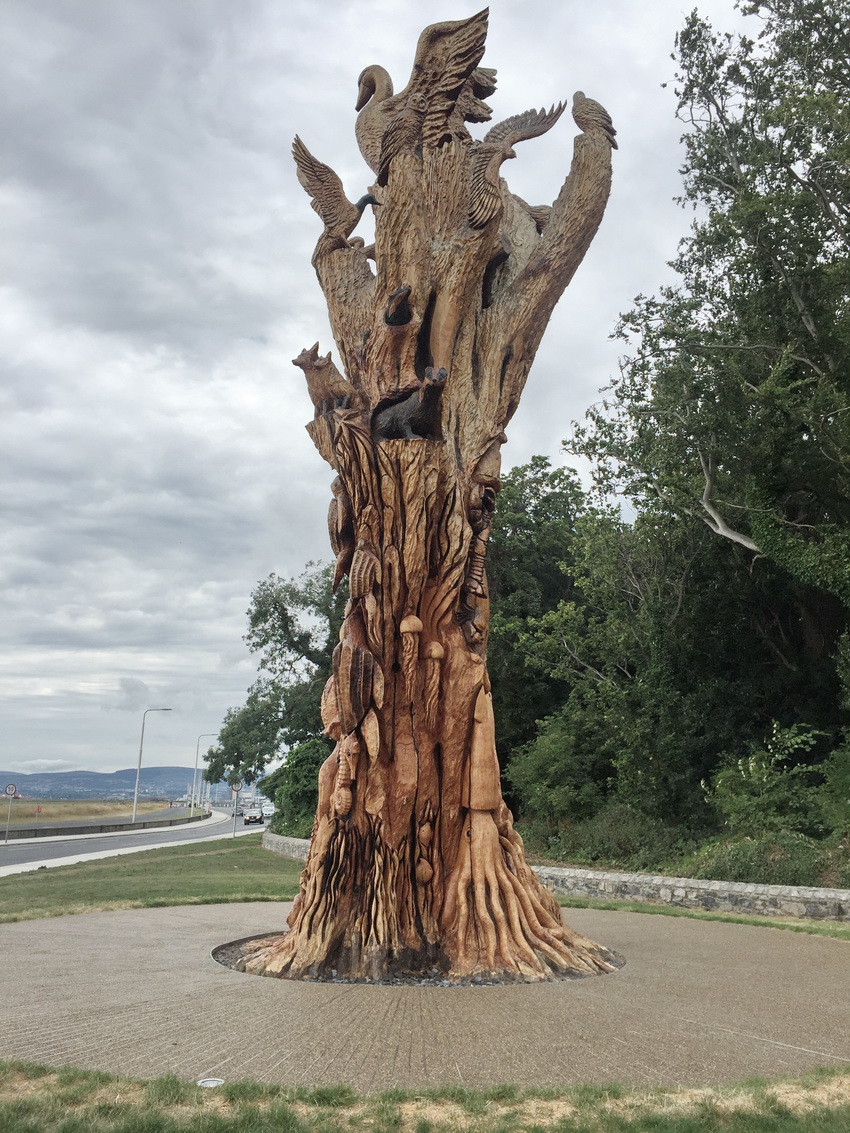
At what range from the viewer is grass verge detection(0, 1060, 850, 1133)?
3855 mm

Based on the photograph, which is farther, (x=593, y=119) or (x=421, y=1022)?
(x=593, y=119)

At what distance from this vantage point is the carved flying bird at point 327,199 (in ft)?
31.3

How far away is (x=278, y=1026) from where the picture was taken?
5484 mm

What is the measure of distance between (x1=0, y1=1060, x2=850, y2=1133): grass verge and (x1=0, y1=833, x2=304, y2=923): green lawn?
24.3 ft

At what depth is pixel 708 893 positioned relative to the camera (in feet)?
42.2

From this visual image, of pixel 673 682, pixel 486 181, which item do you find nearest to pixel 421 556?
pixel 486 181

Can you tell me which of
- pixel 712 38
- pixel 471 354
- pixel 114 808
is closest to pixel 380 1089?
pixel 471 354

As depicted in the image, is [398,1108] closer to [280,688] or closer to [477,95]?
[477,95]

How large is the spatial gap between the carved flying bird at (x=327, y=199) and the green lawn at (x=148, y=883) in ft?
28.3

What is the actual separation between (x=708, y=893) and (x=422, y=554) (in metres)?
7.83

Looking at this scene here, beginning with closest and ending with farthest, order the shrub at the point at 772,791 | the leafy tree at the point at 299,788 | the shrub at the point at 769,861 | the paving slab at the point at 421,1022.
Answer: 1. the paving slab at the point at 421,1022
2. the shrub at the point at 769,861
3. the shrub at the point at 772,791
4. the leafy tree at the point at 299,788

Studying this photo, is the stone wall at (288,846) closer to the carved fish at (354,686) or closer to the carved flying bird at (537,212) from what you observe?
the carved fish at (354,686)

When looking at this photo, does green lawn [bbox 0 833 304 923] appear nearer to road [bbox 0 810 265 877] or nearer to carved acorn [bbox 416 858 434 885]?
road [bbox 0 810 265 877]

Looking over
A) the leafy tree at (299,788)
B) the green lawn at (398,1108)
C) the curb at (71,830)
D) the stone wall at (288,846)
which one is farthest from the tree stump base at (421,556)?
the curb at (71,830)
